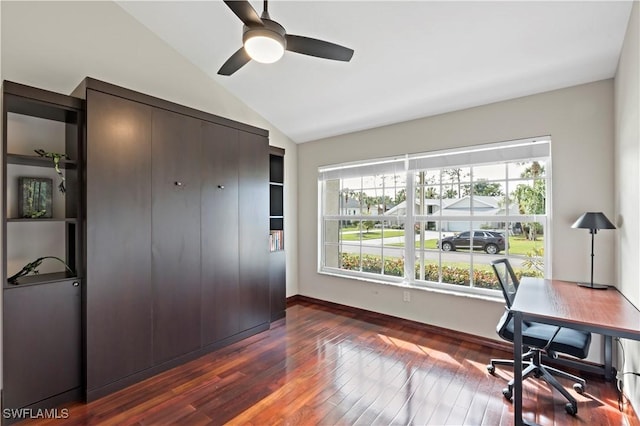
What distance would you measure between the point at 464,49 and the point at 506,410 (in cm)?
274

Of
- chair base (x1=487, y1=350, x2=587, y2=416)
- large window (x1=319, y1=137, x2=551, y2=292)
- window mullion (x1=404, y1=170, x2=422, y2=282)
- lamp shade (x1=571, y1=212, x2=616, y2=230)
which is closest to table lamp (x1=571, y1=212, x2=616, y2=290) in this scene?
lamp shade (x1=571, y1=212, x2=616, y2=230)

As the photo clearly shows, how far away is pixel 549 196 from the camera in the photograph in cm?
281

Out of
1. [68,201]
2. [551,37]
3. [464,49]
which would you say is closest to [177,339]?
[68,201]

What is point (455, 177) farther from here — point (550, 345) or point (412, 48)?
point (550, 345)

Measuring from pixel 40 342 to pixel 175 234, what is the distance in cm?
113

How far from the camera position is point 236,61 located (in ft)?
6.97

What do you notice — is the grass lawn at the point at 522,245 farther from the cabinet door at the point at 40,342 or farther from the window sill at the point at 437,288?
the cabinet door at the point at 40,342

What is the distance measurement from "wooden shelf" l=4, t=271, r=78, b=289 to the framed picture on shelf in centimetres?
44

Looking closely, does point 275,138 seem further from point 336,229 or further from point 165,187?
point 165,187

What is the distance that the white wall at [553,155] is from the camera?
256cm

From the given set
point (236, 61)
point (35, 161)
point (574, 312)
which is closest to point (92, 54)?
point (35, 161)

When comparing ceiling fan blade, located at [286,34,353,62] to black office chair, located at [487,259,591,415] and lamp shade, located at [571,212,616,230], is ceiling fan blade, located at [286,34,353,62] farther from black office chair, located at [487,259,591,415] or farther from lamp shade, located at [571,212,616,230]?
lamp shade, located at [571,212,616,230]

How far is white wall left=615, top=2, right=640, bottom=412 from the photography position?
6.14 ft

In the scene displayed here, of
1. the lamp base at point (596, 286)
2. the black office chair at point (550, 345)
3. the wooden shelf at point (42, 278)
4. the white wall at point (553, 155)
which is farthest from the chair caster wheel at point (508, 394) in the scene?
the wooden shelf at point (42, 278)
